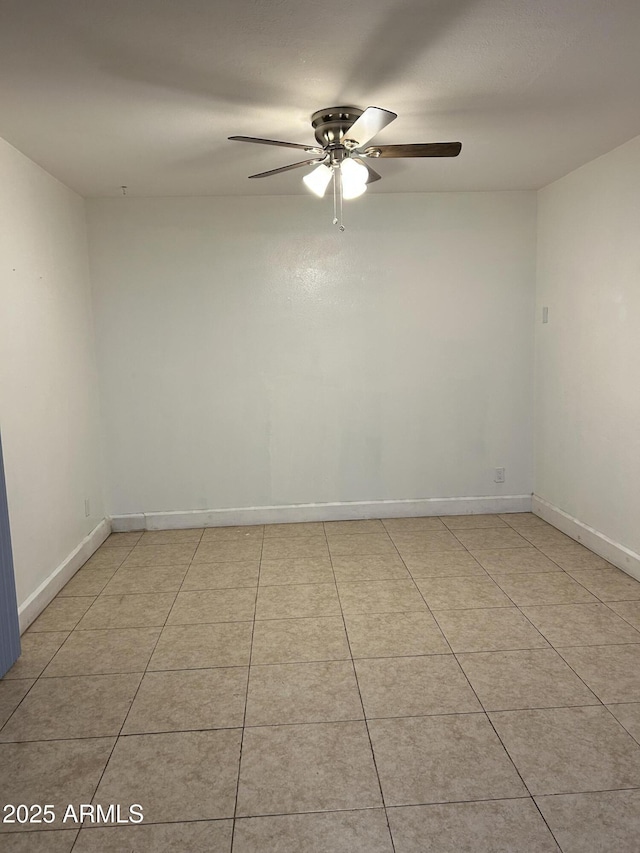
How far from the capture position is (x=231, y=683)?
8.80 ft

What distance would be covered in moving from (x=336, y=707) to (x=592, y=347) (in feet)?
9.48

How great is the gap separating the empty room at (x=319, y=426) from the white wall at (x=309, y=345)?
24mm

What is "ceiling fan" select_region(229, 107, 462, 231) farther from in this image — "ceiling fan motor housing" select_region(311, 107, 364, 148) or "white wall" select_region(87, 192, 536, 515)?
"white wall" select_region(87, 192, 536, 515)

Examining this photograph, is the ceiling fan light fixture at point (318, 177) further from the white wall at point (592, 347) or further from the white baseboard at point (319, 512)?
the white baseboard at point (319, 512)

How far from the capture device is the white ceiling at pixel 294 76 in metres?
2.08

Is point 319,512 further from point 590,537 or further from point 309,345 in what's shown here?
point 590,537

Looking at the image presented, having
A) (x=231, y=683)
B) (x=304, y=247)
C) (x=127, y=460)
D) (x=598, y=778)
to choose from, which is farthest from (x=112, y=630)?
(x=304, y=247)

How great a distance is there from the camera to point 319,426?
4945 millimetres

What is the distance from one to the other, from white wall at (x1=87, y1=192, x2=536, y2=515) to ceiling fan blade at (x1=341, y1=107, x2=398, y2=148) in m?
1.94

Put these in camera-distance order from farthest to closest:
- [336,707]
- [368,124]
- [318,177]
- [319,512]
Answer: [319,512] → [318,177] → [368,124] → [336,707]

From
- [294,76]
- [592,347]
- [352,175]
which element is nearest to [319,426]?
[592,347]

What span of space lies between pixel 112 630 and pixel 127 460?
1858 millimetres

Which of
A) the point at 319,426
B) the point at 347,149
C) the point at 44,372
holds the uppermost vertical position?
the point at 347,149

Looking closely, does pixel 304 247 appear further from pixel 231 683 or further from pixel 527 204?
pixel 231 683
